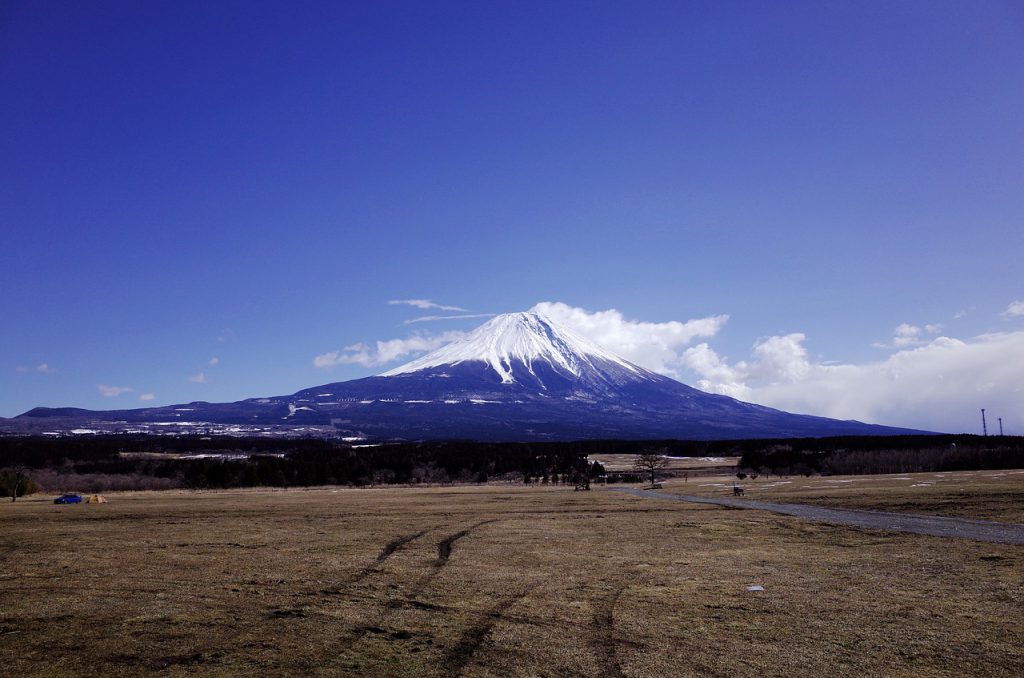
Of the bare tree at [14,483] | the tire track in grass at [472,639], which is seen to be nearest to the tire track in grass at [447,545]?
the tire track in grass at [472,639]

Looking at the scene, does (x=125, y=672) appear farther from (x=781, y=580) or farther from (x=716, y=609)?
(x=781, y=580)

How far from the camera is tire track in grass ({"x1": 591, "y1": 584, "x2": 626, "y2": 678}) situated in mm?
12828

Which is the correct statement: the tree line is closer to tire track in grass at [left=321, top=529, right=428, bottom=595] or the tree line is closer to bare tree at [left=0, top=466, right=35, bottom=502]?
tire track in grass at [left=321, top=529, right=428, bottom=595]

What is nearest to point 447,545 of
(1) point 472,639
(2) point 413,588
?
(2) point 413,588

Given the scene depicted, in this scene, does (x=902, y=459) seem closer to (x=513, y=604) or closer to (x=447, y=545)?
(x=447, y=545)

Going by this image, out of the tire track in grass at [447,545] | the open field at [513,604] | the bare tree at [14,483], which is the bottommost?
the bare tree at [14,483]

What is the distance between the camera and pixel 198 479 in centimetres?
11750

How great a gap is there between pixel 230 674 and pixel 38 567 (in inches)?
645

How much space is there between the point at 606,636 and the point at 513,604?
3.79 metres

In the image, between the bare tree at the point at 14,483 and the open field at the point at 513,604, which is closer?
the open field at the point at 513,604

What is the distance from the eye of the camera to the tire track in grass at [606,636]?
1283 cm

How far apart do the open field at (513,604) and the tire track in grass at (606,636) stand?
7 centimetres

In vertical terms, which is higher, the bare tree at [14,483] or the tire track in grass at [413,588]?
the tire track in grass at [413,588]

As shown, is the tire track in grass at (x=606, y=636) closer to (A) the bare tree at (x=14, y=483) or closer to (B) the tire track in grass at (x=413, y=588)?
(B) the tire track in grass at (x=413, y=588)
